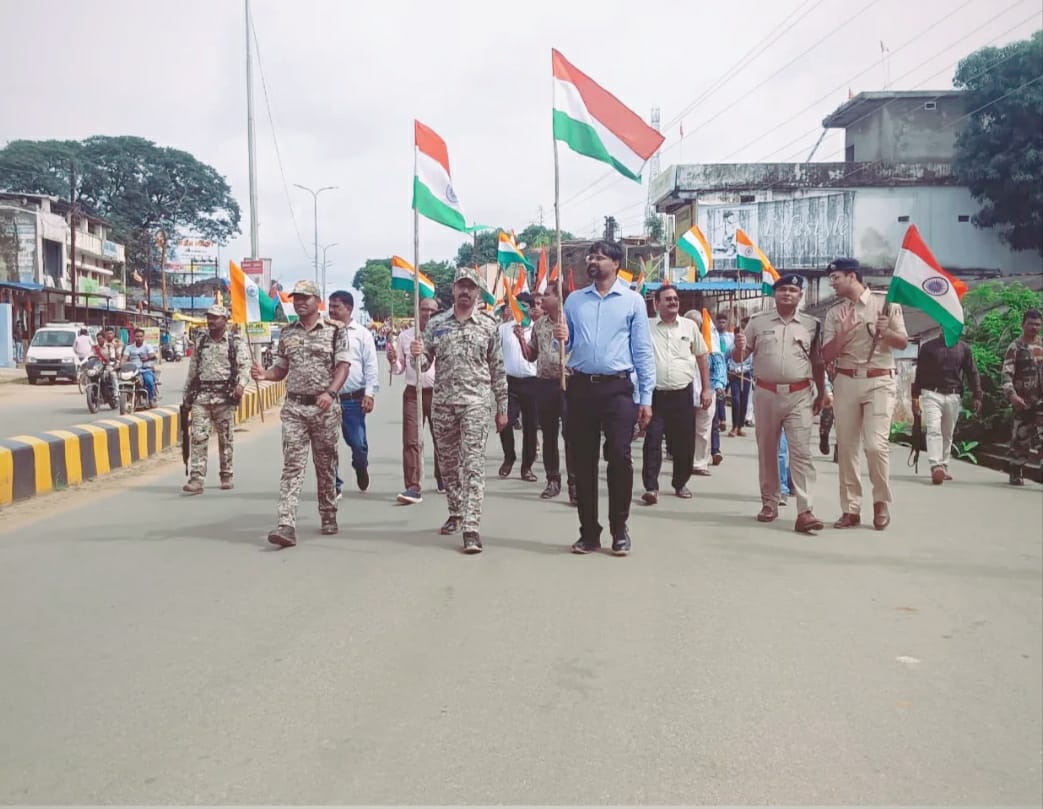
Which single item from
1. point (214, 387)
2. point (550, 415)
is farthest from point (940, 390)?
point (214, 387)

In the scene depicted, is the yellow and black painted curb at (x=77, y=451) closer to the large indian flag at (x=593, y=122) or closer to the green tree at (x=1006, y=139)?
the large indian flag at (x=593, y=122)

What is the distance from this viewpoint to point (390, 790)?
3.15 metres

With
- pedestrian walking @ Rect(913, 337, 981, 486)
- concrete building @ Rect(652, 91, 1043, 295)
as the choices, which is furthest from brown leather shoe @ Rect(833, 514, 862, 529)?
concrete building @ Rect(652, 91, 1043, 295)

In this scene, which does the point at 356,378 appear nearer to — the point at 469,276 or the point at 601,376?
the point at 469,276

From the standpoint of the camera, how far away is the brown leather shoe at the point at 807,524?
7367mm

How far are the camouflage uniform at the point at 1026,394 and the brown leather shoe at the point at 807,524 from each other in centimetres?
405

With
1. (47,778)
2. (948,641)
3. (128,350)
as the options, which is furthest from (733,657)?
(128,350)

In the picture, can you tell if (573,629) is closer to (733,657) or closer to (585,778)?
(733,657)

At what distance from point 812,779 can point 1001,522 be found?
561cm

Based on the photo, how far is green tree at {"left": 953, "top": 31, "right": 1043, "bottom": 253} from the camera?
115 ft

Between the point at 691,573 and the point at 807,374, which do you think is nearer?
the point at 691,573

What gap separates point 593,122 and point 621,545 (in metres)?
3.41

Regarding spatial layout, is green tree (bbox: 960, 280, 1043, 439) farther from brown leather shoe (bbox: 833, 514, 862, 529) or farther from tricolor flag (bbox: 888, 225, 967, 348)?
brown leather shoe (bbox: 833, 514, 862, 529)

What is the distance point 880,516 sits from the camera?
300 inches
